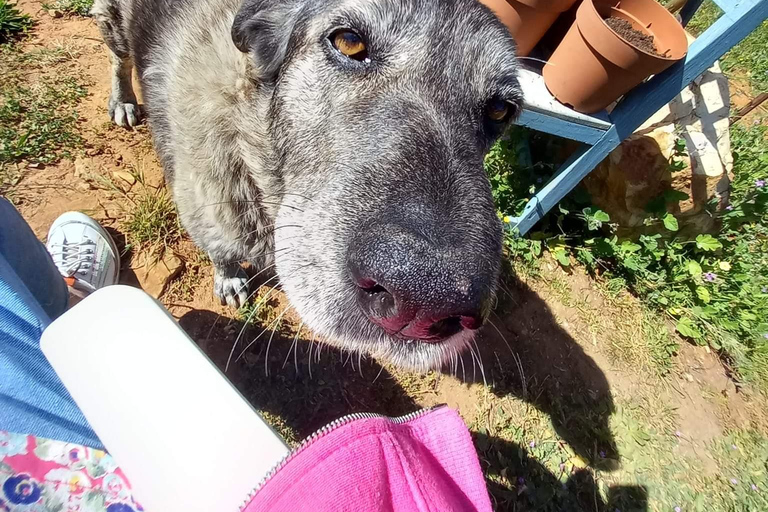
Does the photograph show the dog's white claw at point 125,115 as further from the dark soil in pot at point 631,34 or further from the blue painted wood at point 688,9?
the blue painted wood at point 688,9

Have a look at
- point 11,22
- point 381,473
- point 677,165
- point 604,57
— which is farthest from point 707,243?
point 11,22

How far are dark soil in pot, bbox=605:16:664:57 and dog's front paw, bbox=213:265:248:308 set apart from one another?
3.38m

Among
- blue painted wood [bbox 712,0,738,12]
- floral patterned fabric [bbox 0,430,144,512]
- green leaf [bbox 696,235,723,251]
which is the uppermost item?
blue painted wood [bbox 712,0,738,12]

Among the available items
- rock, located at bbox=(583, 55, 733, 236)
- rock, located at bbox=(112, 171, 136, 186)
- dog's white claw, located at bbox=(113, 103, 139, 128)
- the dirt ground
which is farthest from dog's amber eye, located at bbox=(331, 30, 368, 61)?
rock, located at bbox=(583, 55, 733, 236)

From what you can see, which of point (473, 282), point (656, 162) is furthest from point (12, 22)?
point (656, 162)

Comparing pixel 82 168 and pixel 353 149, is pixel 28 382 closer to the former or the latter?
pixel 353 149

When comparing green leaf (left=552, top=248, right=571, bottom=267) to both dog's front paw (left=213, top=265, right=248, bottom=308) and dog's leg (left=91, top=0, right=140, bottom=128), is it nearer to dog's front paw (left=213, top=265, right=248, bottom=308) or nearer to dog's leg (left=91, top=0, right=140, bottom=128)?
dog's front paw (left=213, top=265, right=248, bottom=308)

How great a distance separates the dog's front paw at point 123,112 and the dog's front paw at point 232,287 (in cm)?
173

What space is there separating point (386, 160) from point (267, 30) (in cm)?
101

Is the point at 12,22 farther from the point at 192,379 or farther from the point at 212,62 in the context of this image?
the point at 192,379

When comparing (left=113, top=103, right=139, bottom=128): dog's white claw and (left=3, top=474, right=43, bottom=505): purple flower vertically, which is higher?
(left=3, top=474, right=43, bottom=505): purple flower

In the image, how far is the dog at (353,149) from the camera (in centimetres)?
155

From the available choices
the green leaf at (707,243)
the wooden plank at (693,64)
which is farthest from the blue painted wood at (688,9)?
the green leaf at (707,243)

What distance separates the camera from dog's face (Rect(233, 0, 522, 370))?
1514 mm
